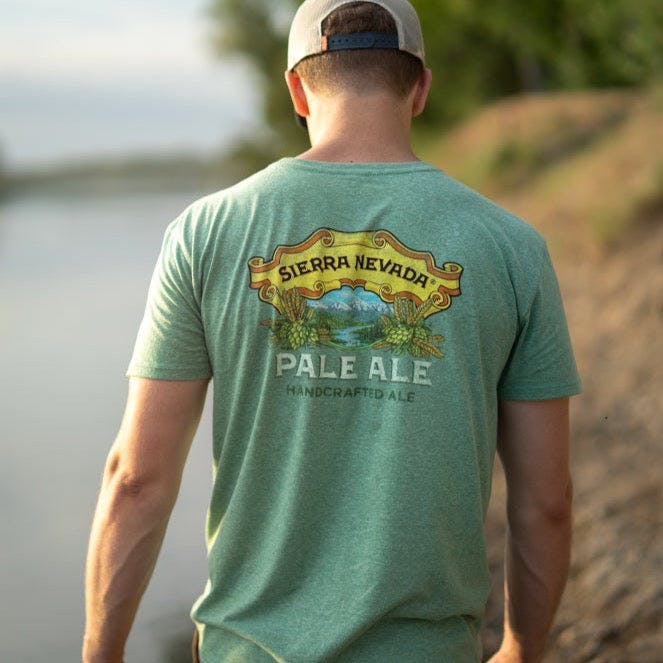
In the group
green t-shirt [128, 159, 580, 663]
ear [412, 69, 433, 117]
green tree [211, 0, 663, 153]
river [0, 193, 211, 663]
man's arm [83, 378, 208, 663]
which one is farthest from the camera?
green tree [211, 0, 663, 153]

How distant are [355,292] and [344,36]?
0.48 metres

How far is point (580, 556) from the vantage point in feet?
18.2

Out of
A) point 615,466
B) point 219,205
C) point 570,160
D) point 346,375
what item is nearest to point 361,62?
point 219,205

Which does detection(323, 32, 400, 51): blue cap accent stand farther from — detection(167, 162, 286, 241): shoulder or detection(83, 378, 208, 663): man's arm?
detection(83, 378, 208, 663): man's arm

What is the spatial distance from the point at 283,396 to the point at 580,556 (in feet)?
12.7

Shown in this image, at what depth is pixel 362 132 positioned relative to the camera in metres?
2.10

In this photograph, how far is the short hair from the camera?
6.98 feet

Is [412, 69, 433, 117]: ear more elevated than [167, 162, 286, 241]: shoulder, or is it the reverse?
[412, 69, 433, 117]: ear

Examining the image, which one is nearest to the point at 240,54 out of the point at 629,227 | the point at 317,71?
the point at 629,227

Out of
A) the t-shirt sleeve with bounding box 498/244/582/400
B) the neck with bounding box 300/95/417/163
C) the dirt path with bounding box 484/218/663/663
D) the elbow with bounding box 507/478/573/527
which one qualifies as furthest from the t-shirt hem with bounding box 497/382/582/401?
the dirt path with bounding box 484/218/663/663

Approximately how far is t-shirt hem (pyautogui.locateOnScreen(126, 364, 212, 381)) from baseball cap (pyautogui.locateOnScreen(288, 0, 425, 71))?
0.61 m

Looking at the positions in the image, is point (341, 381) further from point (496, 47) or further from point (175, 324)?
point (496, 47)

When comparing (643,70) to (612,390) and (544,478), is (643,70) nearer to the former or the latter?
(612,390)

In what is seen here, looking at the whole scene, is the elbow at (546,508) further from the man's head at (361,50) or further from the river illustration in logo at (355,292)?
the man's head at (361,50)
